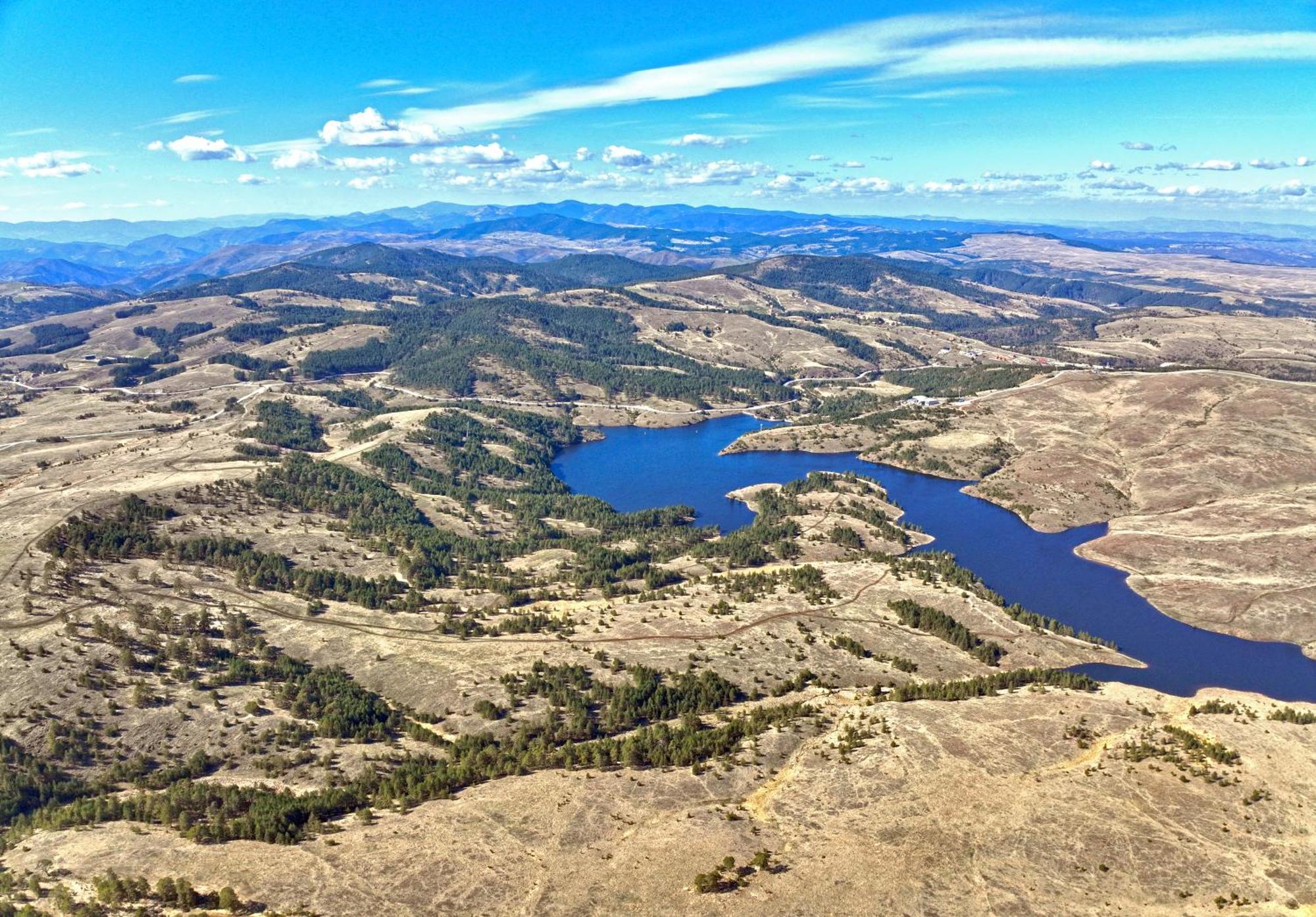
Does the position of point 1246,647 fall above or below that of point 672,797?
below

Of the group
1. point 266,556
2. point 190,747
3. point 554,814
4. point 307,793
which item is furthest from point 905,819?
point 266,556

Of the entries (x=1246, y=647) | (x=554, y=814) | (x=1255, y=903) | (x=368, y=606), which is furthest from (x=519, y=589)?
(x=1246, y=647)

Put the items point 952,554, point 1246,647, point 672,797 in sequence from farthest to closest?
point 952,554 → point 1246,647 → point 672,797

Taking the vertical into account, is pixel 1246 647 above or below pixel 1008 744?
below

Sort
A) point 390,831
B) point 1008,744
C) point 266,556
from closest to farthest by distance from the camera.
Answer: point 390,831
point 1008,744
point 266,556

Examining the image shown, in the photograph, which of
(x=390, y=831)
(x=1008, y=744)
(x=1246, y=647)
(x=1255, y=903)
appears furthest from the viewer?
(x=1246, y=647)

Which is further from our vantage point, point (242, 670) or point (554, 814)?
point (242, 670)

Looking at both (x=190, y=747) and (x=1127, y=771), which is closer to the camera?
(x=1127, y=771)

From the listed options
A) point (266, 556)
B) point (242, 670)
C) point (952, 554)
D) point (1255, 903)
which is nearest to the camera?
point (1255, 903)

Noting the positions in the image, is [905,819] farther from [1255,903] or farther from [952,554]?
[952,554]

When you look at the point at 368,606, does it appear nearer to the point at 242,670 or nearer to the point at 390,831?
the point at 242,670
